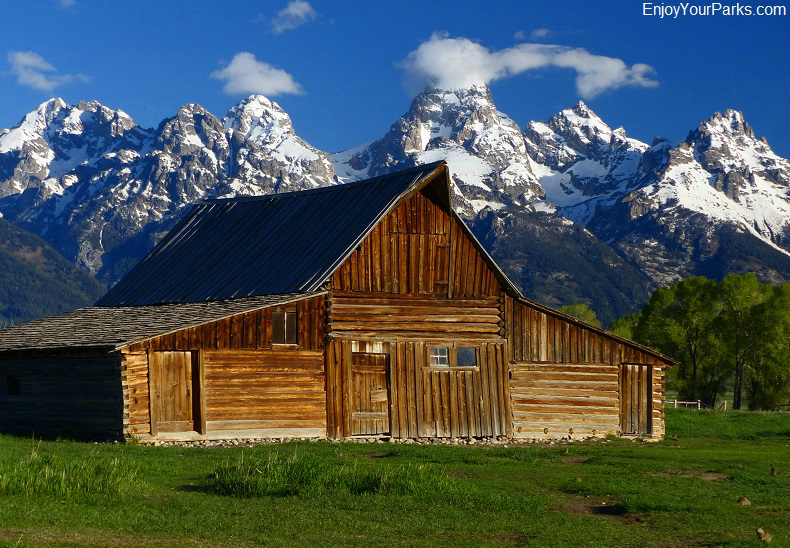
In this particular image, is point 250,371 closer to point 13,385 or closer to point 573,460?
point 13,385

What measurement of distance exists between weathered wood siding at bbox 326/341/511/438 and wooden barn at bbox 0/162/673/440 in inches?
2.0

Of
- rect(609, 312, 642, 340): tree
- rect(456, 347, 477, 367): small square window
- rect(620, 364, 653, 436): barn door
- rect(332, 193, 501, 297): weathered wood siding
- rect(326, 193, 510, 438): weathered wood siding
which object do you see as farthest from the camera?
rect(609, 312, 642, 340): tree

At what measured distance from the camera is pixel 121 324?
3978 centimetres

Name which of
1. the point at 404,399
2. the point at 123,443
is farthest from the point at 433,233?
the point at 123,443

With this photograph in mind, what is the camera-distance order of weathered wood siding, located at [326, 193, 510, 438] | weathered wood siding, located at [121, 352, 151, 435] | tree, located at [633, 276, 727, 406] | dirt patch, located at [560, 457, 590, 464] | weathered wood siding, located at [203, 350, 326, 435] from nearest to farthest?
dirt patch, located at [560, 457, 590, 464]
weathered wood siding, located at [121, 352, 151, 435]
weathered wood siding, located at [203, 350, 326, 435]
weathered wood siding, located at [326, 193, 510, 438]
tree, located at [633, 276, 727, 406]

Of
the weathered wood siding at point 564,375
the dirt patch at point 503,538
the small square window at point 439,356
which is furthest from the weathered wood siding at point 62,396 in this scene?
the dirt patch at point 503,538

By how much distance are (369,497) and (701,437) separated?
29.9 metres

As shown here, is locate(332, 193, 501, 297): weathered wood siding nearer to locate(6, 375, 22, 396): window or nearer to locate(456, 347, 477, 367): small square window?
locate(456, 347, 477, 367): small square window

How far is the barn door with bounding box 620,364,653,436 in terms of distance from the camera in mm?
46688

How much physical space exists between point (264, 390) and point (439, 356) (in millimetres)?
7256

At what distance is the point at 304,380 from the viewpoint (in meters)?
39.3

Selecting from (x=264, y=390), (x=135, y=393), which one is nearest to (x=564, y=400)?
(x=264, y=390)

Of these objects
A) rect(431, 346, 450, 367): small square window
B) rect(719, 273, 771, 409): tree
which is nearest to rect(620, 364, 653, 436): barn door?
rect(431, 346, 450, 367): small square window

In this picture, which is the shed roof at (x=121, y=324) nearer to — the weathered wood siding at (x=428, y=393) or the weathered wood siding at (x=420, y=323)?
the weathered wood siding at (x=420, y=323)
